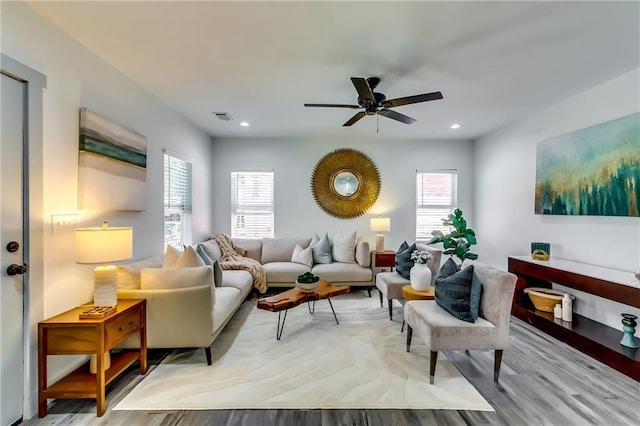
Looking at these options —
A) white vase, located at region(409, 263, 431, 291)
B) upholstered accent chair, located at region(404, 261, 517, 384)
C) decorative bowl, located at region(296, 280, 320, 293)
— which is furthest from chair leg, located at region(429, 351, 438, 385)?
decorative bowl, located at region(296, 280, 320, 293)

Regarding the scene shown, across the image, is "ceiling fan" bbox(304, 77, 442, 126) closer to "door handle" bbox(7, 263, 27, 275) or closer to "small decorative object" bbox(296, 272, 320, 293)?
"small decorative object" bbox(296, 272, 320, 293)

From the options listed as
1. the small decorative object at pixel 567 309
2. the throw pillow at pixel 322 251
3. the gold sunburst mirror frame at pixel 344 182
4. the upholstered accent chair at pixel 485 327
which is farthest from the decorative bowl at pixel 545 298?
the gold sunburst mirror frame at pixel 344 182

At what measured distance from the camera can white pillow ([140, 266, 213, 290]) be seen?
8.28 feet

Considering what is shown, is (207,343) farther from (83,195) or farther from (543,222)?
(543,222)

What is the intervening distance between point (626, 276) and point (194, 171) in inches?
212

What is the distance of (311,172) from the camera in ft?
18.4

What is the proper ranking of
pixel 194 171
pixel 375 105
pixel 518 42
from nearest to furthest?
Answer: 1. pixel 518 42
2. pixel 375 105
3. pixel 194 171

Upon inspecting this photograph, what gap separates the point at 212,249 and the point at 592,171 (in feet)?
15.9

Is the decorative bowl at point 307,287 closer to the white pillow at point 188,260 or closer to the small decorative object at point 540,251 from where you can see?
the white pillow at point 188,260

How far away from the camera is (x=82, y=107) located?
7.97ft

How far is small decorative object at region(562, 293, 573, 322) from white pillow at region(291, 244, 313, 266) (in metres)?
3.24

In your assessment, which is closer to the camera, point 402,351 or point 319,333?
point 402,351

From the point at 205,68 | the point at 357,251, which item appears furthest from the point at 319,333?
the point at 205,68

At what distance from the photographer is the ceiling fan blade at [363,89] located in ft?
7.86
